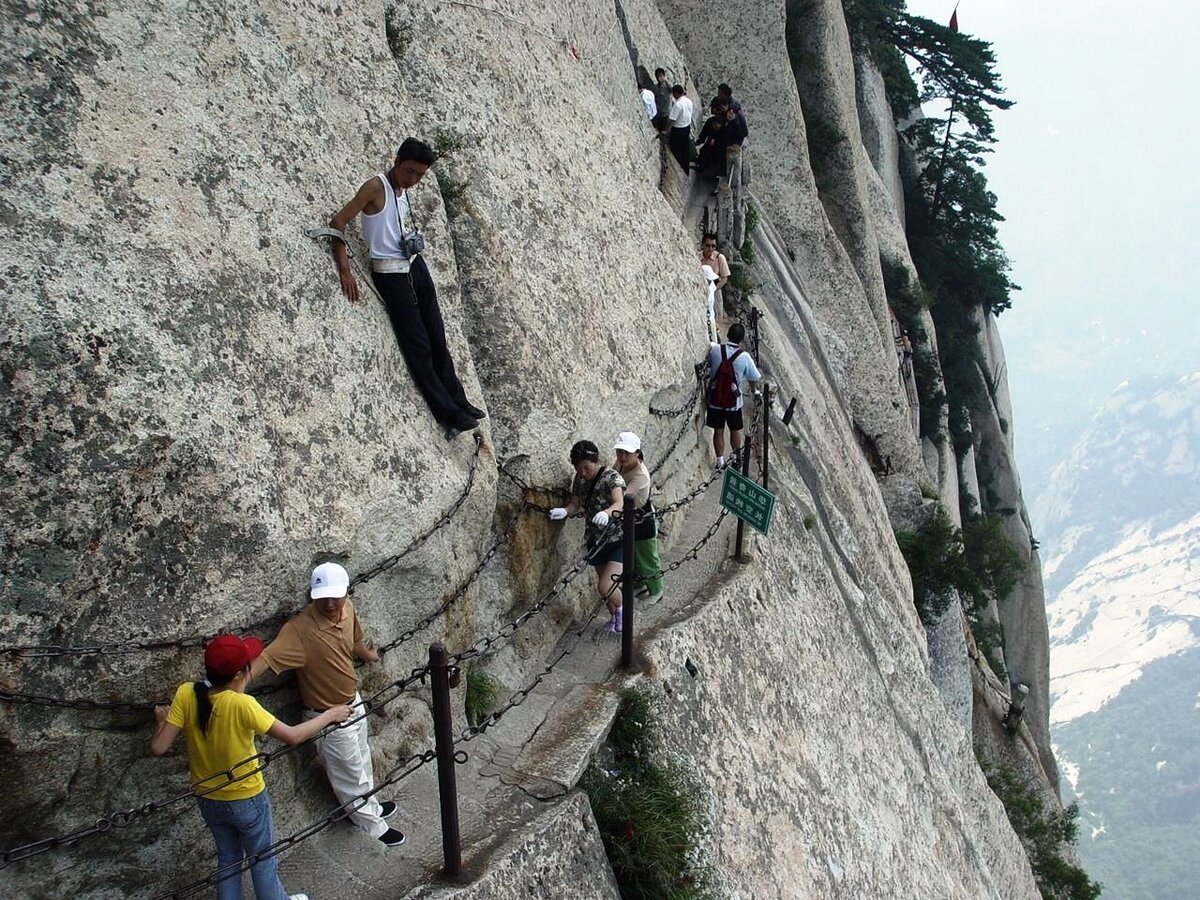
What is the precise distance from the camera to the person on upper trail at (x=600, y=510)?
650 cm

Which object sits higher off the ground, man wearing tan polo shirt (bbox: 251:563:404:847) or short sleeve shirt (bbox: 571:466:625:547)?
short sleeve shirt (bbox: 571:466:625:547)

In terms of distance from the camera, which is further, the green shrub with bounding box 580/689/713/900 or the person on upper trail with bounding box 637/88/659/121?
the person on upper trail with bounding box 637/88/659/121

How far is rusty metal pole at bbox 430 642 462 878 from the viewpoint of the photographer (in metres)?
4.17

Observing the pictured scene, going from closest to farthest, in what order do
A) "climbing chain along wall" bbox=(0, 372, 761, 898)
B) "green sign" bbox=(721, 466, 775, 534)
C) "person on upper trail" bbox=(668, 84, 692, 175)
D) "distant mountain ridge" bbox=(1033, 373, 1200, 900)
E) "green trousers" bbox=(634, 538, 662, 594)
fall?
1. "climbing chain along wall" bbox=(0, 372, 761, 898)
2. "green trousers" bbox=(634, 538, 662, 594)
3. "green sign" bbox=(721, 466, 775, 534)
4. "person on upper trail" bbox=(668, 84, 692, 175)
5. "distant mountain ridge" bbox=(1033, 373, 1200, 900)

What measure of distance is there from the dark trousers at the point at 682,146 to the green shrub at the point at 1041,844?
493 inches

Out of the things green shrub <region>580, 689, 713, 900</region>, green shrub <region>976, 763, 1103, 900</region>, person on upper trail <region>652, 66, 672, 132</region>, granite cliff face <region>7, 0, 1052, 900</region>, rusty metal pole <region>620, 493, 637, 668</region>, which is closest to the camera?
granite cliff face <region>7, 0, 1052, 900</region>

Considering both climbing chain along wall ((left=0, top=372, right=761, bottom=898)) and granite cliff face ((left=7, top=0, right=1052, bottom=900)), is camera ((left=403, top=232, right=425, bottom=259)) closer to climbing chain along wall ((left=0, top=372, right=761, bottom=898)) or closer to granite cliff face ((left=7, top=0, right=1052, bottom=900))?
granite cliff face ((left=7, top=0, right=1052, bottom=900))

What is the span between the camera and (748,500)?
7.47 metres

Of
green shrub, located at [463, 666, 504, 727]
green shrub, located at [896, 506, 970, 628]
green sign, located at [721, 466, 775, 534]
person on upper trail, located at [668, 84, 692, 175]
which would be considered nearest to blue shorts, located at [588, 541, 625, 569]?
green sign, located at [721, 466, 775, 534]

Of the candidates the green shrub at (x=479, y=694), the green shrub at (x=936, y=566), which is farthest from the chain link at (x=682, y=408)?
the green shrub at (x=936, y=566)

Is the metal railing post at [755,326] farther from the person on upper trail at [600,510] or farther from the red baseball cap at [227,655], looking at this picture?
the red baseball cap at [227,655]

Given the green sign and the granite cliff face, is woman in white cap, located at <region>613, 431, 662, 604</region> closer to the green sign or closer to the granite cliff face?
the granite cliff face

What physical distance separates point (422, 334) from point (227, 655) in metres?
2.46

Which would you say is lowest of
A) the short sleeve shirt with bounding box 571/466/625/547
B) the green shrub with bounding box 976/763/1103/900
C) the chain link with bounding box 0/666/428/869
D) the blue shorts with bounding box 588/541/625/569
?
the green shrub with bounding box 976/763/1103/900
